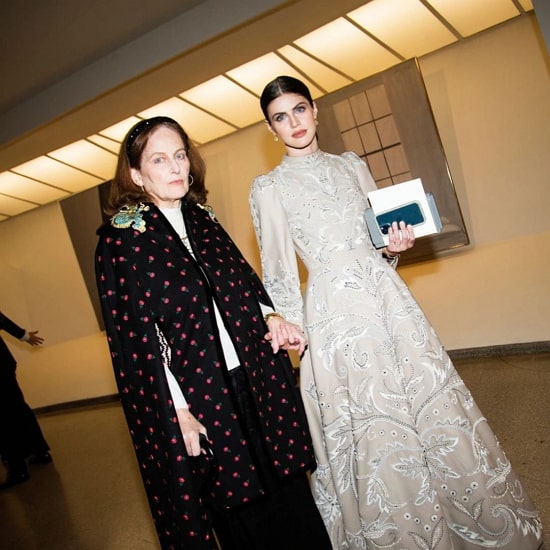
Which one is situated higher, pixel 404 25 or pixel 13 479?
pixel 404 25

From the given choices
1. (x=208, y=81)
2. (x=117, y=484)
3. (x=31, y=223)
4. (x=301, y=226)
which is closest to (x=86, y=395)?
(x=31, y=223)

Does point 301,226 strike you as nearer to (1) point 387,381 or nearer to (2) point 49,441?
(1) point 387,381

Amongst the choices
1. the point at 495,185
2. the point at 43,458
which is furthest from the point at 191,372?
the point at 43,458

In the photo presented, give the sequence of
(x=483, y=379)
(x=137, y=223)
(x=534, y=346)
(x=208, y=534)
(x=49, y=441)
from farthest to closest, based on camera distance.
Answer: (x=49, y=441) < (x=534, y=346) < (x=483, y=379) < (x=137, y=223) < (x=208, y=534)

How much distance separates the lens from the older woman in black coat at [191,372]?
5.32ft

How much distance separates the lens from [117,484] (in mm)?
3994

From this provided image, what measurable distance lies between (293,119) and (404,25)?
255 centimetres

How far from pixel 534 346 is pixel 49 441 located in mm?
5072

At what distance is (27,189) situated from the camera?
21.5ft

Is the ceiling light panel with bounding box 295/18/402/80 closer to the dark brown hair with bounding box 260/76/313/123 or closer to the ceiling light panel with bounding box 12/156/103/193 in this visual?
the dark brown hair with bounding box 260/76/313/123

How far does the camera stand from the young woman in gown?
171 cm

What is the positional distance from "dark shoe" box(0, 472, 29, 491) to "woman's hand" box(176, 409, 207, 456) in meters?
3.89

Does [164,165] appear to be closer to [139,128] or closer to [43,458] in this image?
[139,128]

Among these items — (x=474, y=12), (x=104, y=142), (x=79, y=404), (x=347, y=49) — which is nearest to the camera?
(x=474, y=12)
